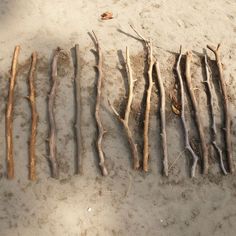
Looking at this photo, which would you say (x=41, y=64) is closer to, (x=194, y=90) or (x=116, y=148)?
(x=116, y=148)

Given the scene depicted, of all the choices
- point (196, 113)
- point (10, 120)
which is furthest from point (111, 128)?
point (10, 120)

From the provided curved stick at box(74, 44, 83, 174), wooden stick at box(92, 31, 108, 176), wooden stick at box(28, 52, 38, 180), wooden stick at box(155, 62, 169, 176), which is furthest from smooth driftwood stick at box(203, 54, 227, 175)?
wooden stick at box(28, 52, 38, 180)

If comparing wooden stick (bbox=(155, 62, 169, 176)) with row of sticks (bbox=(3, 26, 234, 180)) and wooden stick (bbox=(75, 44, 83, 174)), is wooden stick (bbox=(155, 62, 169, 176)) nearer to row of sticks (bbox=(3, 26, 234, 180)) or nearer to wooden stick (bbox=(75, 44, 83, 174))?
row of sticks (bbox=(3, 26, 234, 180))

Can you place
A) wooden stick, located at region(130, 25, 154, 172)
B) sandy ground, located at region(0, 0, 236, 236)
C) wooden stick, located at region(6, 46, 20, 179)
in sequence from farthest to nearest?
wooden stick, located at region(130, 25, 154, 172), wooden stick, located at region(6, 46, 20, 179), sandy ground, located at region(0, 0, 236, 236)

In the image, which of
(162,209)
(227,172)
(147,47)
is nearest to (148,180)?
(162,209)

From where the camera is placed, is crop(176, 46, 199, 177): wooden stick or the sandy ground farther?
crop(176, 46, 199, 177): wooden stick

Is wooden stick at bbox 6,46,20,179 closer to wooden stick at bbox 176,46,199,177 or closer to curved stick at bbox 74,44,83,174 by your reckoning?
curved stick at bbox 74,44,83,174

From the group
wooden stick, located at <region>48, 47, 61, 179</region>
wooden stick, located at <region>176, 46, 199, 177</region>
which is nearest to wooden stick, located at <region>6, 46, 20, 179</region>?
wooden stick, located at <region>48, 47, 61, 179</region>

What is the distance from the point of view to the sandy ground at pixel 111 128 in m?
3.62

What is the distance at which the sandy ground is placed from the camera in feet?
11.9

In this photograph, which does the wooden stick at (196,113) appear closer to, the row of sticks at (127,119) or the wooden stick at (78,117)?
the row of sticks at (127,119)

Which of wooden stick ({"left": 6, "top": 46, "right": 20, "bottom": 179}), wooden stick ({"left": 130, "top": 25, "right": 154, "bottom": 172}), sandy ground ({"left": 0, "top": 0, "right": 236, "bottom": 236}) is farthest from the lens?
wooden stick ({"left": 130, "top": 25, "right": 154, "bottom": 172})

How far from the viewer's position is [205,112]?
418cm

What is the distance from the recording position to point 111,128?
13.1 feet
